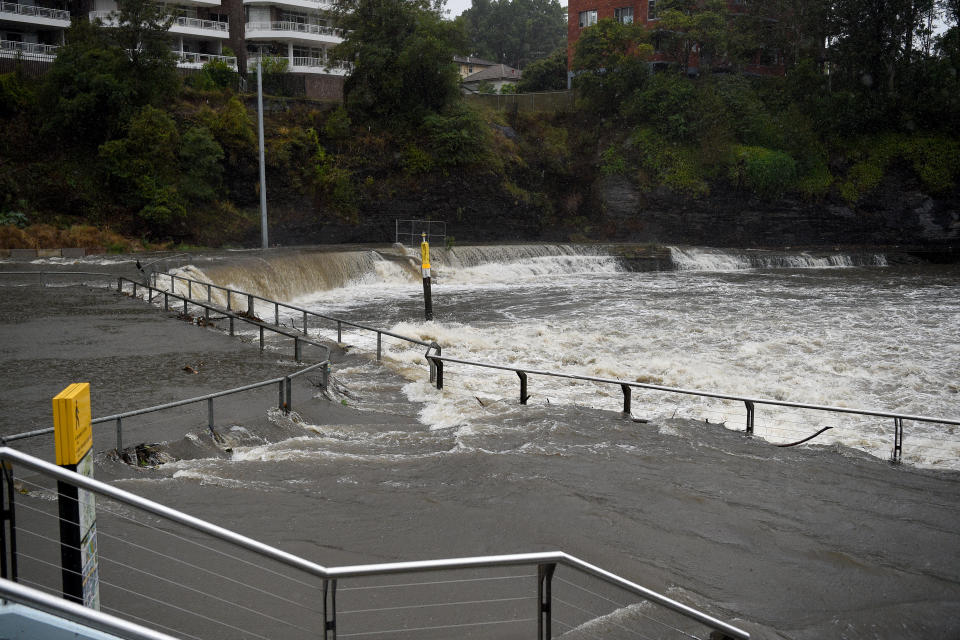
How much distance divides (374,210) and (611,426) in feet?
115

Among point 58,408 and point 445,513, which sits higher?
point 58,408

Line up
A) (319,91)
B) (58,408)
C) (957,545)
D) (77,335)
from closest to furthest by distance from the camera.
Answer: (58,408) < (957,545) < (77,335) < (319,91)

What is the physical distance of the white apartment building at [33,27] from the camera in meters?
44.9

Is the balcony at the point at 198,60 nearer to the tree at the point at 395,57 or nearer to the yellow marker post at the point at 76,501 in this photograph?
the tree at the point at 395,57

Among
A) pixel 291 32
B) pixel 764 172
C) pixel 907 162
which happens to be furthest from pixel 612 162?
pixel 291 32

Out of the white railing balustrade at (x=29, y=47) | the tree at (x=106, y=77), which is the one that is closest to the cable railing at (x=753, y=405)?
the tree at (x=106, y=77)

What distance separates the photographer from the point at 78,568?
3.94 meters

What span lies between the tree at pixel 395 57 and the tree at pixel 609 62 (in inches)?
349

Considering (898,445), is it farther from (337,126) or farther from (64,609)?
(337,126)

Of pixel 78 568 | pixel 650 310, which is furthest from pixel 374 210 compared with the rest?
pixel 78 568

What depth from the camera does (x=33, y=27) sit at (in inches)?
1838

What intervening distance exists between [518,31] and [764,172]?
176 ft

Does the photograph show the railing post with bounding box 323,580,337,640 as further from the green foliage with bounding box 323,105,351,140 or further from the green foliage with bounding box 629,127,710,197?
the green foliage with bounding box 629,127,710,197

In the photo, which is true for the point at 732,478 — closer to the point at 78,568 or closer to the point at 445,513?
the point at 445,513
